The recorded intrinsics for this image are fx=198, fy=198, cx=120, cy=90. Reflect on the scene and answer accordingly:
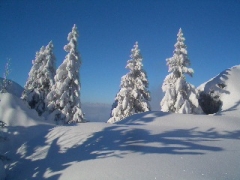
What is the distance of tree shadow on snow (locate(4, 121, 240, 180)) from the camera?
686cm

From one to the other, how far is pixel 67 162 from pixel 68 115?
587 inches

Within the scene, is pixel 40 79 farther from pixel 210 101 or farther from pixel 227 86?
pixel 227 86

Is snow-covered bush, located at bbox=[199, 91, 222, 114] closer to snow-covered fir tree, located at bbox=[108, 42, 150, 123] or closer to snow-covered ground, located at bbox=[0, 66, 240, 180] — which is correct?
snow-covered fir tree, located at bbox=[108, 42, 150, 123]

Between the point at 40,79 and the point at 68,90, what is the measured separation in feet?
21.1

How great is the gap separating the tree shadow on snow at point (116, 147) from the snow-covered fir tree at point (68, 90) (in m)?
12.1

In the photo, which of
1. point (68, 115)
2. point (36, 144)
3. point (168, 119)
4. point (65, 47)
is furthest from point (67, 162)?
point (65, 47)

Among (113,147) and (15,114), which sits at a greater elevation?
(15,114)

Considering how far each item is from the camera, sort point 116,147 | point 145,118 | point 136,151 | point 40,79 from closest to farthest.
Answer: point 136,151 → point 116,147 → point 145,118 → point 40,79

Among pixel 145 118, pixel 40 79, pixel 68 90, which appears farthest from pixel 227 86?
pixel 40 79

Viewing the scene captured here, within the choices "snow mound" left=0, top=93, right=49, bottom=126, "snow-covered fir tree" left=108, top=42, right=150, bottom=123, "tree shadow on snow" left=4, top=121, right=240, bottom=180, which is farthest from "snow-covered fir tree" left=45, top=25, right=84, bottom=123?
"tree shadow on snow" left=4, top=121, right=240, bottom=180

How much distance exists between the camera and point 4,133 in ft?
38.9

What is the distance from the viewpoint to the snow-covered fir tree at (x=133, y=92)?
23798 mm

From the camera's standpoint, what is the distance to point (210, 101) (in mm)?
23641

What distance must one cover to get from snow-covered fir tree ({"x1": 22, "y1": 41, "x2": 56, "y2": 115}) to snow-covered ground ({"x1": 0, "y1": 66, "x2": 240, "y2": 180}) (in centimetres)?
1420
